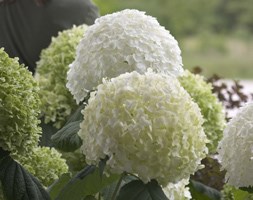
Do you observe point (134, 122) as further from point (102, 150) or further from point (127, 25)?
point (127, 25)

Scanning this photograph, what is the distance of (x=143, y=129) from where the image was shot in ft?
2.92

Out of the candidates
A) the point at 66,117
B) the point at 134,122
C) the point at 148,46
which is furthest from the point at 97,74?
the point at 66,117

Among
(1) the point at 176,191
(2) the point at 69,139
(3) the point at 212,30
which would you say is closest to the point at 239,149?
(1) the point at 176,191

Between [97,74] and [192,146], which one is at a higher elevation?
[97,74]

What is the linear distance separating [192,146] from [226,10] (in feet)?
26.7

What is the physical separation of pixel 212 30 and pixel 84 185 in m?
7.98

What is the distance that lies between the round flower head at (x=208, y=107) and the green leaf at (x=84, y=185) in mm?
462

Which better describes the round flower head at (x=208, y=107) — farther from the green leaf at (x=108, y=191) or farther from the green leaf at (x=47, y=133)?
the green leaf at (x=108, y=191)

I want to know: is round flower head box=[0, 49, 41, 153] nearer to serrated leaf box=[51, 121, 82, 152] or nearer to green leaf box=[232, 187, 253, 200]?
serrated leaf box=[51, 121, 82, 152]

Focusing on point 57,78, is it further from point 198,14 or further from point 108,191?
point 198,14

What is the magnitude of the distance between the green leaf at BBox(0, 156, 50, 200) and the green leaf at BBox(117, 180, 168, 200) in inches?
4.8

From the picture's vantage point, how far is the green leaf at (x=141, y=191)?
916 mm

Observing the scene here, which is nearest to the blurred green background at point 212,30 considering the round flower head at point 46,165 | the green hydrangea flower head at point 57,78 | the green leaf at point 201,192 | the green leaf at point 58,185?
the green hydrangea flower head at point 57,78

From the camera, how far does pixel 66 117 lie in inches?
56.9
